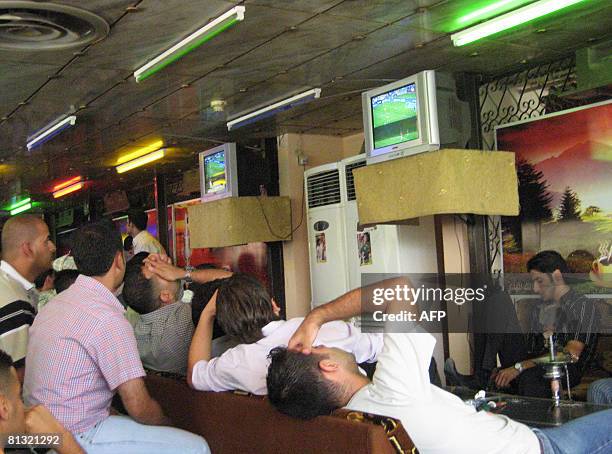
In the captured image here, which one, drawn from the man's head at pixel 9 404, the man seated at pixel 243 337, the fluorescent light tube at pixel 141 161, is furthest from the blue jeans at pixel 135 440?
the fluorescent light tube at pixel 141 161

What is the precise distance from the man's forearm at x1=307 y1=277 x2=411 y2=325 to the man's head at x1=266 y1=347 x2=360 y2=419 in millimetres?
339

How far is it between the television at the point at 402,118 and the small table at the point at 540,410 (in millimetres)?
2186

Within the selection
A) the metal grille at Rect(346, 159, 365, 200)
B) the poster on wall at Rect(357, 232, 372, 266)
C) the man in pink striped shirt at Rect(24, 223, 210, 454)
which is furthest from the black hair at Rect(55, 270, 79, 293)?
the metal grille at Rect(346, 159, 365, 200)

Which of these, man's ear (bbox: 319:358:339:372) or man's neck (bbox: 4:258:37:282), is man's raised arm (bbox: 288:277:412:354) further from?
man's neck (bbox: 4:258:37:282)

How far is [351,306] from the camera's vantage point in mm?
2795

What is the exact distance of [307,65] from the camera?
5.60 m

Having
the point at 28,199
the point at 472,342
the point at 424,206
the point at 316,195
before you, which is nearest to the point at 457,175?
the point at 424,206

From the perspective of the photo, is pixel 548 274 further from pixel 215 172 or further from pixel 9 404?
pixel 215 172

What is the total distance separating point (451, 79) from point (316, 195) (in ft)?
8.10

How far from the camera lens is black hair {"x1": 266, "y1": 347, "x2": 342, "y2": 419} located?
7.64 feet

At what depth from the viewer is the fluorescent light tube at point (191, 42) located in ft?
13.8

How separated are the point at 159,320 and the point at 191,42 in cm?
196

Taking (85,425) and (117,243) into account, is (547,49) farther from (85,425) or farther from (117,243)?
(85,425)

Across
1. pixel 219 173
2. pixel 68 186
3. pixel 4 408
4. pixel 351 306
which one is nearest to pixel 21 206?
pixel 68 186
